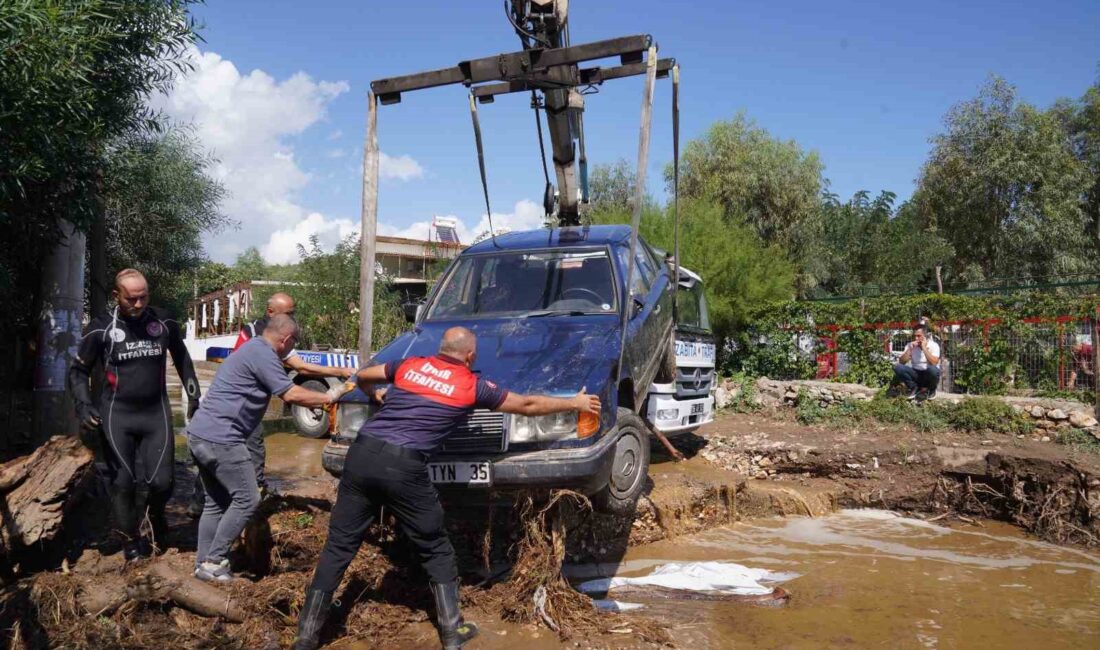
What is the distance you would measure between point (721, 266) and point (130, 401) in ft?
41.3

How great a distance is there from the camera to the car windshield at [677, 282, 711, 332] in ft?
25.0

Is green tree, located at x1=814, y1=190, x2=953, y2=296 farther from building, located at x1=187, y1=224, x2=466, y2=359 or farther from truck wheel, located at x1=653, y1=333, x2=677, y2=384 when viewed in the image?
truck wheel, located at x1=653, y1=333, x2=677, y2=384

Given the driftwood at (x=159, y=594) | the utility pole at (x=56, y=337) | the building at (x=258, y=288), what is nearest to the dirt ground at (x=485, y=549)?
the driftwood at (x=159, y=594)

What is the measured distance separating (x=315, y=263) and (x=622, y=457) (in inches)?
464

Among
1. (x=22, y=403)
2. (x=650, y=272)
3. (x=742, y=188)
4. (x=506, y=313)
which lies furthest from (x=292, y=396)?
(x=742, y=188)

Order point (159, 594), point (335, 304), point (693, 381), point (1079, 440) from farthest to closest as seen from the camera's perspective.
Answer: point (335, 304)
point (1079, 440)
point (693, 381)
point (159, 594)

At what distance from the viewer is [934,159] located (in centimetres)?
2653

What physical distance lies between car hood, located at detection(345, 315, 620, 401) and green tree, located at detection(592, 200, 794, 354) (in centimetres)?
1016

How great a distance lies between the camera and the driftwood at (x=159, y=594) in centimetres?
425

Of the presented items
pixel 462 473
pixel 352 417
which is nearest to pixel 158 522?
pixel 352 417

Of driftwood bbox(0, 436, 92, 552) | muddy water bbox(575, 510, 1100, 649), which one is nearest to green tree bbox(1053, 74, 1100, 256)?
muddy water bbox(575, 510, 1100, 649)

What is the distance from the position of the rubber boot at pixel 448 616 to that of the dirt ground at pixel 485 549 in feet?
0.79

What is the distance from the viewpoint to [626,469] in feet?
17.4

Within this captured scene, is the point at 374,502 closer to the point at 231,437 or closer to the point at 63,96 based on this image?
the point at 231,437
